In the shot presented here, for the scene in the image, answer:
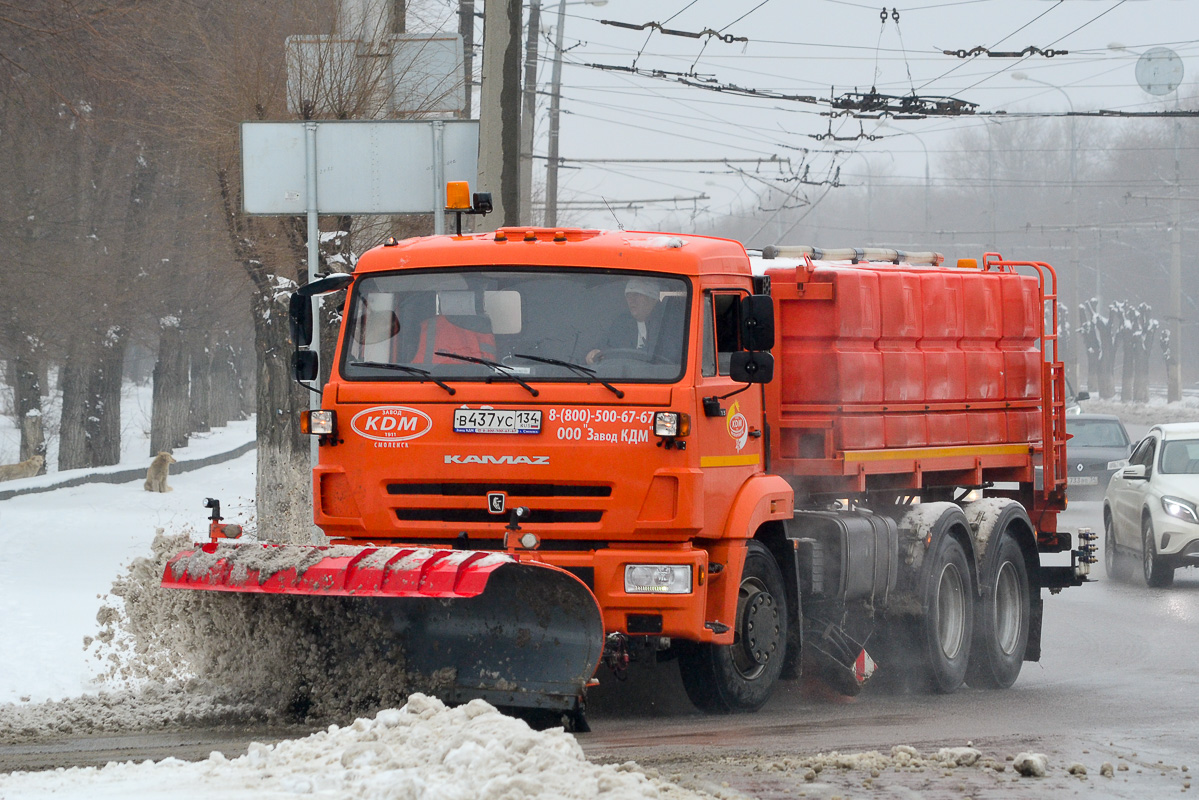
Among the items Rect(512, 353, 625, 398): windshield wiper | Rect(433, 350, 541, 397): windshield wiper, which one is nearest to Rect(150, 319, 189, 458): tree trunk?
Rect(433, 350, 541, 397): windshield wiper

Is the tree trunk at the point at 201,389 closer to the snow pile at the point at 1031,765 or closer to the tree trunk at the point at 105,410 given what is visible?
the tree trunk at the point at 105,410

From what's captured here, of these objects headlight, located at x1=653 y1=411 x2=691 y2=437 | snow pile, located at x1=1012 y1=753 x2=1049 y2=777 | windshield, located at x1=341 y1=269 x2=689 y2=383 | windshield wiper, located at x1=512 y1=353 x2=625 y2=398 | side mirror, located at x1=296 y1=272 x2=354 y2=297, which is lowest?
snow pile, located at x1=1012 y1=753 x2=1049 y2=777

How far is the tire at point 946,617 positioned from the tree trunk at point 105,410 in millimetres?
24724

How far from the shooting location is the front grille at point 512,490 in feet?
25.2

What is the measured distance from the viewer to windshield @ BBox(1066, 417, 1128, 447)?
26.7 meters

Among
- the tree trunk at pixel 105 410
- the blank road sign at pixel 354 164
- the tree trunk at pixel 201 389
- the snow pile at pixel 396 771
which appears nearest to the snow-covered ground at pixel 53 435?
the tree trunk at pixel 105 410

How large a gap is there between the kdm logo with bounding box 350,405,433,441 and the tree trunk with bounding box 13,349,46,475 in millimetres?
23664

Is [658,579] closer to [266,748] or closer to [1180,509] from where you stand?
[266,748]

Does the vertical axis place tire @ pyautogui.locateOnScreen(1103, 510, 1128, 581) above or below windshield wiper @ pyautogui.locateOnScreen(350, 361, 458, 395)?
below

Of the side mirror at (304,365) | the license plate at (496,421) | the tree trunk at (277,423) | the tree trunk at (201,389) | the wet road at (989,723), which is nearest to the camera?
the wet road at (989,723)

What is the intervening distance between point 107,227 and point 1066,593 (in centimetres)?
1955

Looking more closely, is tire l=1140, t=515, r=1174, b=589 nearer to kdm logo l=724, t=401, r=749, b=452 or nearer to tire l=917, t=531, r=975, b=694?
tire l=917, t=531, r=975, b=694

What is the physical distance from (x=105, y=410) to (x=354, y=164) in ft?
77.6

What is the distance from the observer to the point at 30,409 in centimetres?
3325
